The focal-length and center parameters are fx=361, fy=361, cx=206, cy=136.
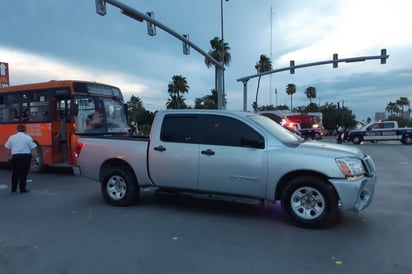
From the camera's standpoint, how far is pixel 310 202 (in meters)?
5.71

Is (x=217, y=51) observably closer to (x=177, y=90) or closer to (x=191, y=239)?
(x=177, y=90)

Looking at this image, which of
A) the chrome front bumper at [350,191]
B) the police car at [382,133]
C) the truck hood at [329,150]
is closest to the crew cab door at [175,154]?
the truck hood at [329,150]

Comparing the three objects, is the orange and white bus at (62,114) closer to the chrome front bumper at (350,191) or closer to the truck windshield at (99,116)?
the truck windshield at (99,116)

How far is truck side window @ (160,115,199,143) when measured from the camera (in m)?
6.64

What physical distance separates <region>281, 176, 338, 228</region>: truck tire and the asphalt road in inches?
6.4

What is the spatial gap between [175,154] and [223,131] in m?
1.00

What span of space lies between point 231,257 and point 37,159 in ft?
33.0

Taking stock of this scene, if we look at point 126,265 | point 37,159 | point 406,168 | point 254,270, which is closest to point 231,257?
point 254,270

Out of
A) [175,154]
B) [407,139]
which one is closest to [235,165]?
[175,154]

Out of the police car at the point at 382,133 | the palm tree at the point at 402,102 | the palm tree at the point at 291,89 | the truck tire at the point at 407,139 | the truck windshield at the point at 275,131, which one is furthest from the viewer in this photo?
the palm tree at the point at 402,102

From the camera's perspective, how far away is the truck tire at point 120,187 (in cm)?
712

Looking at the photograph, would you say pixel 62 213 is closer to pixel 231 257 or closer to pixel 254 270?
pixel 231 257

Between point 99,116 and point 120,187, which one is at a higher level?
point 99,116

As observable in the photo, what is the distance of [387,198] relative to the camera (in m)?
7.84
